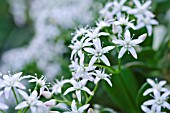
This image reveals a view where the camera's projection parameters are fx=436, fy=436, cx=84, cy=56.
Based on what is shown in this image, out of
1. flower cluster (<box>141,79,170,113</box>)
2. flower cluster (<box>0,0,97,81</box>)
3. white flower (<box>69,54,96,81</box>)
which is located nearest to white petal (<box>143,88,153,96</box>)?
flower cluster (<box>141,79,170,113</box>)

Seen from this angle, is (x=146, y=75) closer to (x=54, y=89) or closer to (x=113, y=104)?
(x=113, y=104)

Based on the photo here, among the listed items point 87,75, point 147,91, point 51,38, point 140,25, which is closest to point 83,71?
point 87,75

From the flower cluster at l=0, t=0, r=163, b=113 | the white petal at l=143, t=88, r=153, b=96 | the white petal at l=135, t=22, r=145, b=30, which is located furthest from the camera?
the white petal at l=135, t=22, r=145, b=30

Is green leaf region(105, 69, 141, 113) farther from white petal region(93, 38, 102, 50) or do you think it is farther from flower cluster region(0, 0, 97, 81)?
flower cluster region(0, 0, 97, 81)

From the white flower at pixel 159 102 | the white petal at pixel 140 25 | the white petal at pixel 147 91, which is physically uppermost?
the white petal at pixel 140 25

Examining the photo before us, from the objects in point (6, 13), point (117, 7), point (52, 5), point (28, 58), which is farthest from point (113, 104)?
point (6, 13)

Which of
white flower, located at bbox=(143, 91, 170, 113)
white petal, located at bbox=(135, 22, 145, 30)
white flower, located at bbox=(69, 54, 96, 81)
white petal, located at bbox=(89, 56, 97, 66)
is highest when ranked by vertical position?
white petal, located at bbox=(135, 22, 145, 30)

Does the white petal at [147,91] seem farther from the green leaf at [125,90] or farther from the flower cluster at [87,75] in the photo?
the green leaf at [125,90]

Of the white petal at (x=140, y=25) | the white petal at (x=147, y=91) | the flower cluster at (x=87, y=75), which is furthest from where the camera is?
the white petal at (x=140, y=25)

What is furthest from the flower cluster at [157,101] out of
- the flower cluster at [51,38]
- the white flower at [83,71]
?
the flower cluster at [51,38]

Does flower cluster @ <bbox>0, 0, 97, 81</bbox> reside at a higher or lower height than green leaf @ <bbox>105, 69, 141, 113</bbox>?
higher

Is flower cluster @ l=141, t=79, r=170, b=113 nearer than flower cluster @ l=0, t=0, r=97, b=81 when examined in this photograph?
Yes
